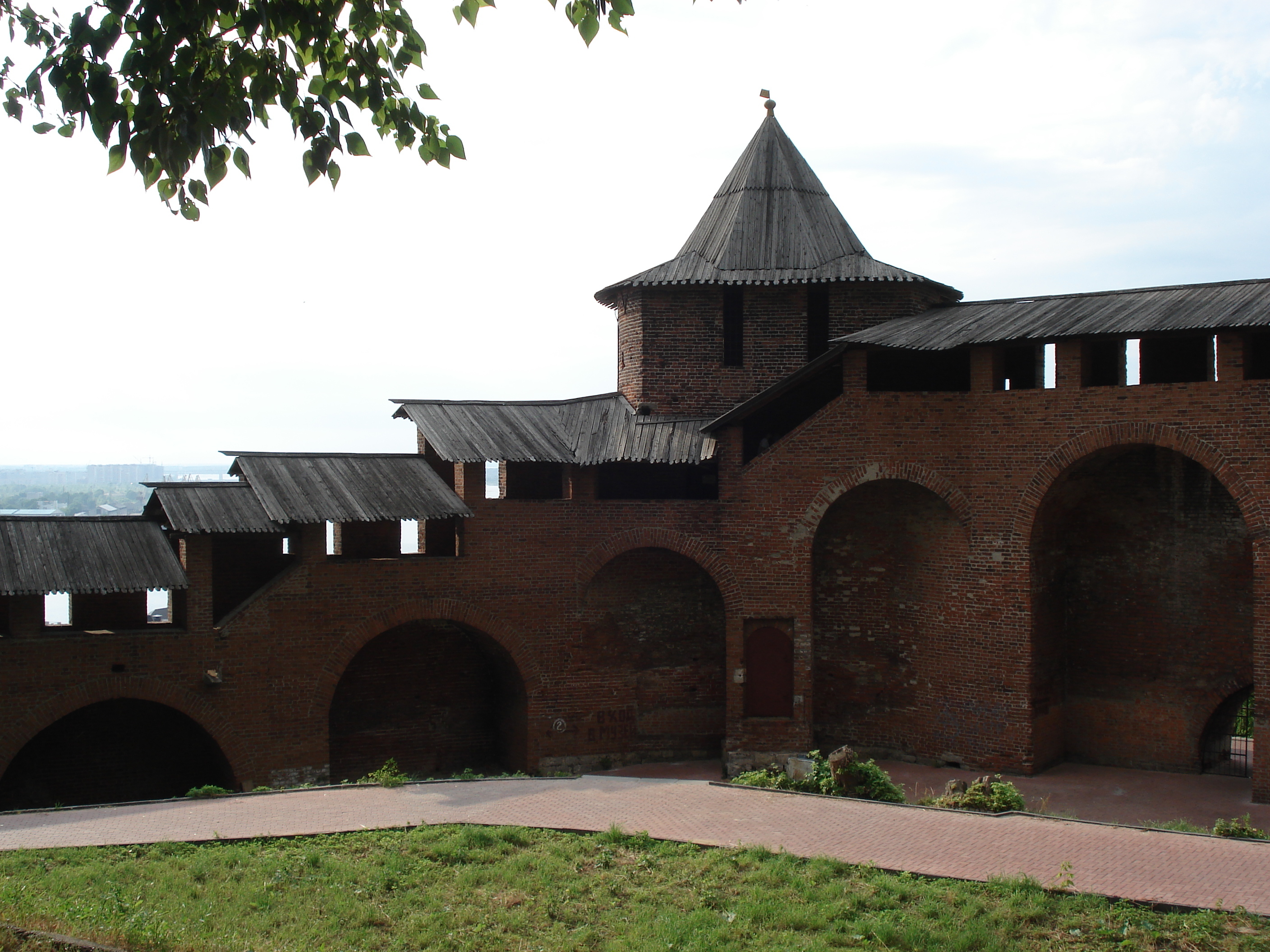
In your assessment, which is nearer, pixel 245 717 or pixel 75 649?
pixel 75 649

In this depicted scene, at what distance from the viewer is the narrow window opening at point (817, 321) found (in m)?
19.0

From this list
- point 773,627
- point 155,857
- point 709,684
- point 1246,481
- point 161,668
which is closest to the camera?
point 155,857

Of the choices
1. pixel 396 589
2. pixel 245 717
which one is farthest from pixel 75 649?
pixel 396 589

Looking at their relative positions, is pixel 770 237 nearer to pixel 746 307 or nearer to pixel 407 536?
pixel 746 307

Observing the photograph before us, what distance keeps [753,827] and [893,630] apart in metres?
6.84

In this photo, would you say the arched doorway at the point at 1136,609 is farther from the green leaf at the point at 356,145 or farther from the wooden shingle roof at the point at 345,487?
the green leaf at the point at 356,145

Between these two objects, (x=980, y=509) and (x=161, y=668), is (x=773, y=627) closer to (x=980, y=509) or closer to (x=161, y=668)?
(x=980, y=509)

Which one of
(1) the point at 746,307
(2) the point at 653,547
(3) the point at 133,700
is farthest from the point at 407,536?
(1) the point at 746,307

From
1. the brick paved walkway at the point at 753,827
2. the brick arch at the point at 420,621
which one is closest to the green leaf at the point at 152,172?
the brick paved walkway at the point at 753,827

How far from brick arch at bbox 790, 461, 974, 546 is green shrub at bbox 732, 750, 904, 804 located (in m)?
4.44

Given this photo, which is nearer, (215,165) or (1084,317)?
(215,165)

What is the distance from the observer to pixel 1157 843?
1075 cm

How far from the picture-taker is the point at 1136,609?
16828 mm

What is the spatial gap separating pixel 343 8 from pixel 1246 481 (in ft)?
41.0
